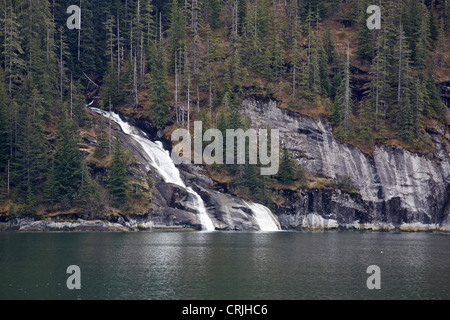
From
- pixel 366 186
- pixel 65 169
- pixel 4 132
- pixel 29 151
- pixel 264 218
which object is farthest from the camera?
pixel 366 186

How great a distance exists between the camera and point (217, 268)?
39719mm

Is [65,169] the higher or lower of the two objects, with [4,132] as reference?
lower

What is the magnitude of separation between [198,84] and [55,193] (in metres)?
36.8

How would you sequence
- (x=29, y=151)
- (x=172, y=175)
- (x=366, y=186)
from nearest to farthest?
1. (x=29, y=151)
2. (x=172, y=175)
3. (x=366, y=186)

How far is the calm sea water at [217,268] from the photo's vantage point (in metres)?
31.2

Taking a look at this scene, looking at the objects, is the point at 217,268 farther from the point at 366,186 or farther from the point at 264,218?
the point at 366,186

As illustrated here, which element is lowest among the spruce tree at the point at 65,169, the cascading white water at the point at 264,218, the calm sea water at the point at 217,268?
the calm sea water at the point at 217,268

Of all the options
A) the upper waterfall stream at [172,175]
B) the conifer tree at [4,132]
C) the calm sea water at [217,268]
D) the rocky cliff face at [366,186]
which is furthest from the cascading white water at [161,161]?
the conifer tree at [4,132]

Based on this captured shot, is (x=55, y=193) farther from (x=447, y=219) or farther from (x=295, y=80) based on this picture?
(x=447, y=219)

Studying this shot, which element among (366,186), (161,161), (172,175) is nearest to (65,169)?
(161,161)

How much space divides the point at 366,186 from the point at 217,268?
171ft

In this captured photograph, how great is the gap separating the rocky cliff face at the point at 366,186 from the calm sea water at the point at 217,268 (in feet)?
73.2

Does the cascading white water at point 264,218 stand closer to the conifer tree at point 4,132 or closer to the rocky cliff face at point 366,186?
the rocky cliff face at point 366,186

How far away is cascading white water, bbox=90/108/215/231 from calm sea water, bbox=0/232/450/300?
1466 centimetres
